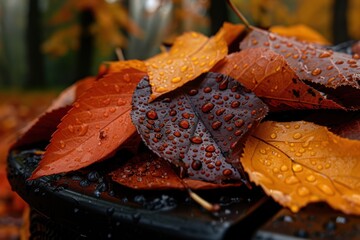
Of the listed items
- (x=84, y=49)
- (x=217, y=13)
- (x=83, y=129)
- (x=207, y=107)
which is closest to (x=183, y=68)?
(x=207, y=107)

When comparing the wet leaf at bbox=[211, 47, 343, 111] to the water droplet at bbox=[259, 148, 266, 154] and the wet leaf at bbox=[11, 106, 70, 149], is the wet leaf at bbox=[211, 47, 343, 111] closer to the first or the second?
the water droplet at bbox=[259, 148, 266, 154]

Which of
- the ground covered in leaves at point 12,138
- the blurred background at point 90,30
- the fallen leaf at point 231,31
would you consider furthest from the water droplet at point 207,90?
the ground covered in leaves at point 12,138

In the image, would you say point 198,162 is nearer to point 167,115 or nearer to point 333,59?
point 167,115

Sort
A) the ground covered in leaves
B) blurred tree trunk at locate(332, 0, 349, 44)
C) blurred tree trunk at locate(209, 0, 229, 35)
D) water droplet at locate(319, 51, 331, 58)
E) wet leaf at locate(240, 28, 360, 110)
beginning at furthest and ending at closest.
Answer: blurred tree trunk at locate(332, 0, 349, 44) → blurred tree trunk at locate(209, 0, 229, 35) → the ground covered in leaves → water droplet at locate(319, 51, 331, 58) → wet leaf at locate(240, 28, 360, 110)

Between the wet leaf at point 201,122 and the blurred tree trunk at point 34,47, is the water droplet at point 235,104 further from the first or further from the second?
the blurred tree trunk at point 34,47

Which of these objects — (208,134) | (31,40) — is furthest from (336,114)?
(31,40)

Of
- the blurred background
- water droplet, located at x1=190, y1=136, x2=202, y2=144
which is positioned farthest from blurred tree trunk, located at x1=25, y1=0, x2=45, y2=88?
water droplet, located at x1=190, y1=136, x2=202, y2=144

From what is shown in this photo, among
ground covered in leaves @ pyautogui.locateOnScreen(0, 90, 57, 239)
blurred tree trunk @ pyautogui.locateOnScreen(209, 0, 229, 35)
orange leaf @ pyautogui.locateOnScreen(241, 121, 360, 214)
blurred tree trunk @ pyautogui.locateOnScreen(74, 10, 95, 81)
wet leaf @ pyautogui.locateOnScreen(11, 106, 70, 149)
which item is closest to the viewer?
orange leaf @ pyautogui.locateOnScreen(241, 121, 360, 214)

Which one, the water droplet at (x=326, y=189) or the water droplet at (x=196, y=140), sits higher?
the water droplet at (x=196, y=140)
